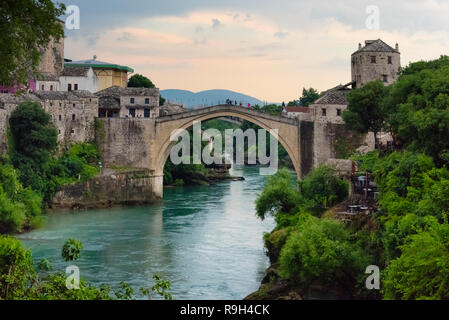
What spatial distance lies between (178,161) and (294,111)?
95.9ft

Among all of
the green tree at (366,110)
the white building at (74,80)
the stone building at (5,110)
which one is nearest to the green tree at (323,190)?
the green tree at (366,110)

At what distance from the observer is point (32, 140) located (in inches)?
1892

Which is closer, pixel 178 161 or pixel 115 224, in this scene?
pixel 115 224

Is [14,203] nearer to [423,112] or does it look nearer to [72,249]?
[423,112]

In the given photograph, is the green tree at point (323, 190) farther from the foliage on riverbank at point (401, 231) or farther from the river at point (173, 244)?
the river at point (173, 244)

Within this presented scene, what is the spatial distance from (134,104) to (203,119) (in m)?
5.07

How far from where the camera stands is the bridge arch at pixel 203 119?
54375mm

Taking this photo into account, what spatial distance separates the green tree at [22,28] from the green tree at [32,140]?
93.1ft

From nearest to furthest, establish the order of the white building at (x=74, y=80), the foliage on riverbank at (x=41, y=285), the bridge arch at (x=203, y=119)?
the foliage on riverbank at (x=41, y=285), the bridge arch at (x=203, y=119), the white building at (x=74, y=80)

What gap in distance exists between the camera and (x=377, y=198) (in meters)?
31.0

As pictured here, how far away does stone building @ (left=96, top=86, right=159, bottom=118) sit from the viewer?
187 feet

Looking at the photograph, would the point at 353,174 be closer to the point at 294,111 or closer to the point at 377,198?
the point at 377,198

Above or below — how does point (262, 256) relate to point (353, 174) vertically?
below
